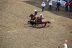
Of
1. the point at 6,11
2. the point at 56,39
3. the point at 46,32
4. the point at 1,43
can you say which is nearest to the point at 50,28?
the point at 46,32

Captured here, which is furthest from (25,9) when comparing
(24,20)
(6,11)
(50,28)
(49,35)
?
(49,35)

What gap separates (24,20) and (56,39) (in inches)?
260

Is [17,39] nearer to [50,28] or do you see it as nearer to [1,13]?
[50,28]

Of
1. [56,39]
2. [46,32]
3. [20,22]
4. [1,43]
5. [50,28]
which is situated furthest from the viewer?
[20,22]

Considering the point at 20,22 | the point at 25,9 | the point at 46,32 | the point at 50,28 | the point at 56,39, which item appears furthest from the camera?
the point at 25,9

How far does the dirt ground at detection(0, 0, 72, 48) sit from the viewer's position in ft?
56.9

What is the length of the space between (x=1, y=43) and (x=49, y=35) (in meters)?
4.40

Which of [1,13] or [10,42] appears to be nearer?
[10,42]

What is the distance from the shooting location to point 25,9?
29.1m

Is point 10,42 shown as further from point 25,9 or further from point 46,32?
point 25,9

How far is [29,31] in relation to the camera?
2033cm

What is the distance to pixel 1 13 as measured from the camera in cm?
2653

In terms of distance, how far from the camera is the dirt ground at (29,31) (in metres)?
17.3

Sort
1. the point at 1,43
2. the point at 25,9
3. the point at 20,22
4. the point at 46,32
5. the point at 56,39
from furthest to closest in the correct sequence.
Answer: the point at 25,9
the point at 20,22
the point at 46,32
the point at 56,39
the point at 1,43
